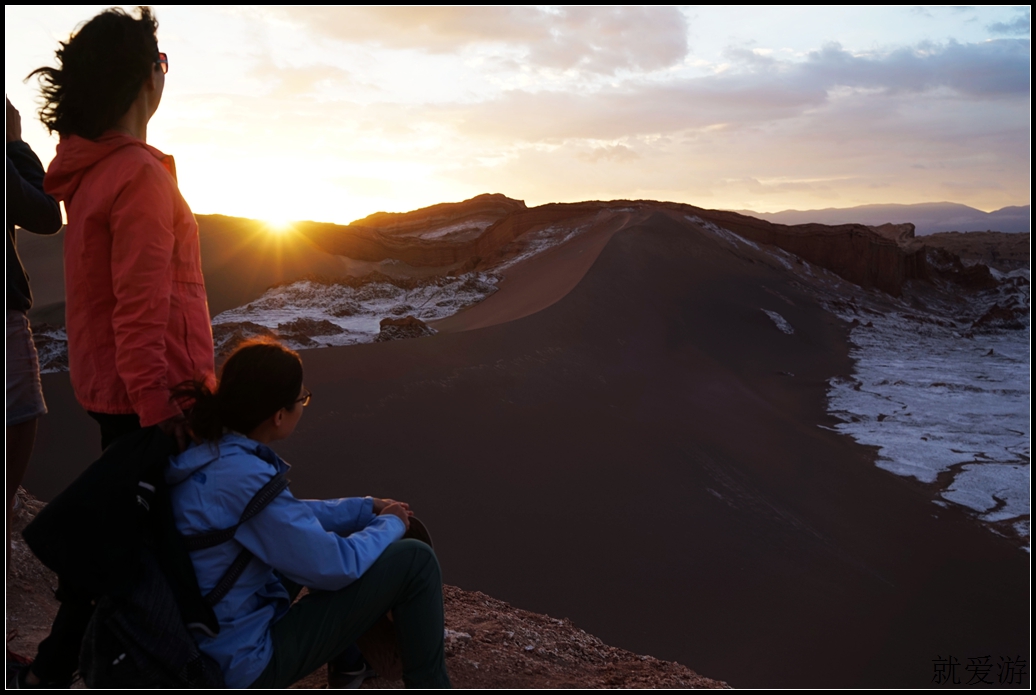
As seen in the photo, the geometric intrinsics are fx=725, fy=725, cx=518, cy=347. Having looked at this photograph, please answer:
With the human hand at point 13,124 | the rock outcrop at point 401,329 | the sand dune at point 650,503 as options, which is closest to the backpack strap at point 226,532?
the human hand at point 13,124

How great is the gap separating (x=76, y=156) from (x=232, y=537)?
0.95 meters

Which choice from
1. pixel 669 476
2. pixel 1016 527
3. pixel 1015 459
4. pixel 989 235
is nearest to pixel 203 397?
pixel 669 476

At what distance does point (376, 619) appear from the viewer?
157 cm

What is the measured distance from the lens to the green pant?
57.5 inches

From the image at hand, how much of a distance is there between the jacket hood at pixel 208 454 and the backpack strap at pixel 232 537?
0.06m

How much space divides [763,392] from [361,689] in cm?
751

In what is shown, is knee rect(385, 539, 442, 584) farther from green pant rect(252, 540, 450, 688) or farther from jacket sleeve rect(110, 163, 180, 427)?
jacket sleeve rect(110, 163, 180, 427)

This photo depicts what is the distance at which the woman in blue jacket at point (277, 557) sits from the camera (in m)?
1.35

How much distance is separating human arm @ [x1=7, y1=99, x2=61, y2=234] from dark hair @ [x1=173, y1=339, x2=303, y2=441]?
2.49 ft

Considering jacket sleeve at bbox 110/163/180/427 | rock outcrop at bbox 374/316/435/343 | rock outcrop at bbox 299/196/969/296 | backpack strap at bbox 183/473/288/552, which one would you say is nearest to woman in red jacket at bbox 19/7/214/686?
jacket sleeve at bbox 110/163/180/427

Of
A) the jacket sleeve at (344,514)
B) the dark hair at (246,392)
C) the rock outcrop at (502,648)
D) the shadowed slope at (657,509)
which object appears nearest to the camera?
Answer: the dark hair at (246,392)

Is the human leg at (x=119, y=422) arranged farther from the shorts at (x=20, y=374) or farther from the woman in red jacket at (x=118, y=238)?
the shorts at (x=20, y=374)

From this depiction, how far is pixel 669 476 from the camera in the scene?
4.96 metres

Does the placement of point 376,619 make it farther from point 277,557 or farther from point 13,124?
point 13,124
